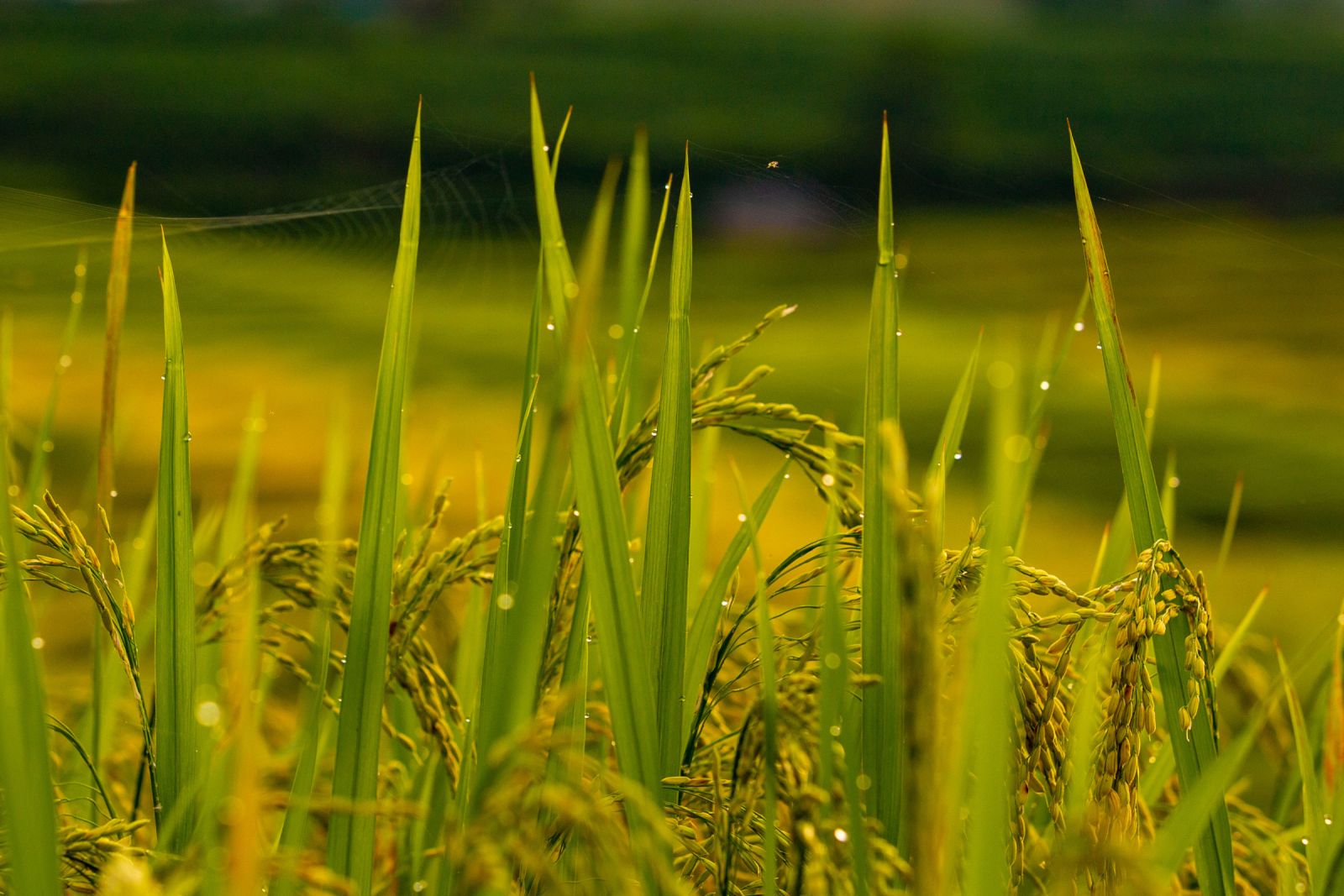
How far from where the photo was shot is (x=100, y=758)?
1.94 feet

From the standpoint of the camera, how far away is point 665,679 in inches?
16.9

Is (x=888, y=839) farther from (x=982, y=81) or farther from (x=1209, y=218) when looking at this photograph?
(x=982, y=81)

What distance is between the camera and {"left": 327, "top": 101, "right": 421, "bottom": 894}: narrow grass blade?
1.29 feet

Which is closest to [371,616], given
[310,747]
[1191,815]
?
[310,747]

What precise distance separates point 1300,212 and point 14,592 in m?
9.98

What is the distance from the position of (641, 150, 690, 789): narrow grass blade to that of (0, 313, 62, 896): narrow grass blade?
0.21m

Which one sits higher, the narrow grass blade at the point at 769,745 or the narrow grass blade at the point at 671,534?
the narrow grass blade at the point at 671,534

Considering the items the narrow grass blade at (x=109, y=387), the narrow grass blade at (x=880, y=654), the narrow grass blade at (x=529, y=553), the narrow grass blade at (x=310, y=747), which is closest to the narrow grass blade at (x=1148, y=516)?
the narrow grass blade at (x=880, y=654)

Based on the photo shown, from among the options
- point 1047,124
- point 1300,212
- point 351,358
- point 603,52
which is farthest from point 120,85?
point 1300,212

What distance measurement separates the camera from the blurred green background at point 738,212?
657 millimetres

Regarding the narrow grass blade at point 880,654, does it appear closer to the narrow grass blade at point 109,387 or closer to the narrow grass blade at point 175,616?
the narrow grass blade at point 175,616

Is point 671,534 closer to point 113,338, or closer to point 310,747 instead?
point 310,747

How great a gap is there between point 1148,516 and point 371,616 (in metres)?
0.31

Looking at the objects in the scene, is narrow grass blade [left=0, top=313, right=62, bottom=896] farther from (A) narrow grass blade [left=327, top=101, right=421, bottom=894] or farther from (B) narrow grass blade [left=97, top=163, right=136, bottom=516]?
(B) narrow grass blade [left=97, top=163, right=136, bottom=516]
